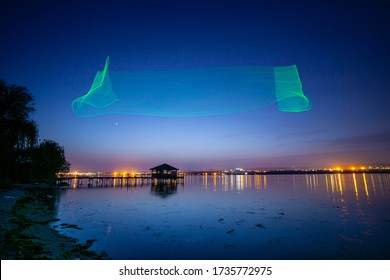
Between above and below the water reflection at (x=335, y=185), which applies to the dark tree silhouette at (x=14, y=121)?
above

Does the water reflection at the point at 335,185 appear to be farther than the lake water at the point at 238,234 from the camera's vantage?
Yes

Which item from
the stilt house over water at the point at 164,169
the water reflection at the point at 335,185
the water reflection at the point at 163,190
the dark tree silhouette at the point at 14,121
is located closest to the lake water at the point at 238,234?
the dark tree silhouette at the point at 14,121

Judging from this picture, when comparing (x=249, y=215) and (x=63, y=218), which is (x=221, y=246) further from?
(x=63, y=218)

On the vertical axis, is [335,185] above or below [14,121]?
below

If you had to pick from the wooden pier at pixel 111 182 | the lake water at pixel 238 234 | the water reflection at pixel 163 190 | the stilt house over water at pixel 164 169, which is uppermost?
the stilt house over water at pixel 164 169

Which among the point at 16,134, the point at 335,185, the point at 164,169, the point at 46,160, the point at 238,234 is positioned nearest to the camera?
the point at 238,234

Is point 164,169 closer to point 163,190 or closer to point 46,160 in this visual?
point 163,190

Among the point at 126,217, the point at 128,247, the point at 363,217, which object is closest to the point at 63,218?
the point at 126,217

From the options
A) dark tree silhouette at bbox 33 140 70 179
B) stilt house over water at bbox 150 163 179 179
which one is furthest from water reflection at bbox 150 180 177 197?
dark tree silhouette at bbox 33 140 70 179

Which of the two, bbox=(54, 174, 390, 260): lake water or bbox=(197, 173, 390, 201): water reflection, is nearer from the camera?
bbox=(54, 174, 390, 260): lake water

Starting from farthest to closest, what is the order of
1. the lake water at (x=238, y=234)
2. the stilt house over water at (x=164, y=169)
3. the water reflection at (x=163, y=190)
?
the stilt house over water at (x=164, y=169), the water reflection at (x=163, y=190), the lake water at (x=238, y=234)

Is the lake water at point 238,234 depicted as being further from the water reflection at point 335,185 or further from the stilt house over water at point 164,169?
the stilt house over water at point 164,169

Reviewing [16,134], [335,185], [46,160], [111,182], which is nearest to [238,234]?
[16,134]

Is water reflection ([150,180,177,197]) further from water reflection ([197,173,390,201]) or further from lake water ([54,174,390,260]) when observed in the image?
lake water ([54,174,390,260])
